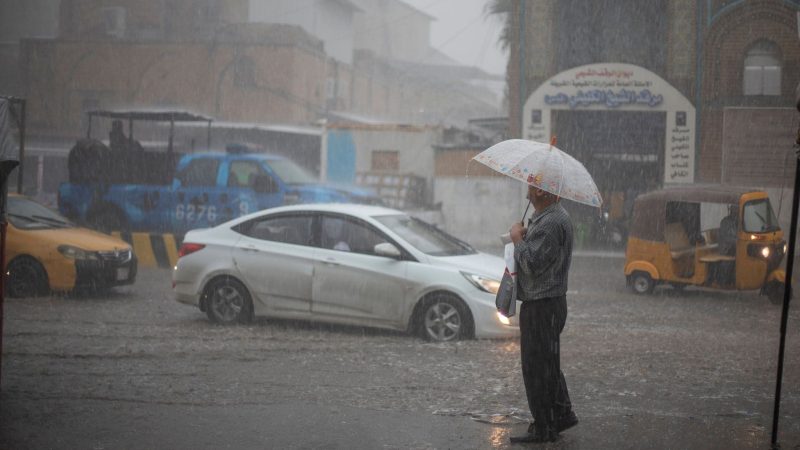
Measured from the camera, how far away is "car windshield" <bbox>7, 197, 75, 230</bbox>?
41.7 ft

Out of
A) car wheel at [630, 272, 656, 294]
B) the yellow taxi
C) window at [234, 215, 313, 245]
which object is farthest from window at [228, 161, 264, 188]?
car wheel at [630, 272, 656, 294]

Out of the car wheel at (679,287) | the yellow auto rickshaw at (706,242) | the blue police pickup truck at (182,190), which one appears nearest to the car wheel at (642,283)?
the yellow auto rickshaw at (706,242)

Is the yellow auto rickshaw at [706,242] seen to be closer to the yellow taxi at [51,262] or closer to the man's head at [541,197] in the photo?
the yellow taxi at [51,262]

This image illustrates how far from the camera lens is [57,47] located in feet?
124

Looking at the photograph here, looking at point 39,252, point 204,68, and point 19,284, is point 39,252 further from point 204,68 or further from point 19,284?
point 204,68

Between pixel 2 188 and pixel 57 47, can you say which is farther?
pixel 57 47

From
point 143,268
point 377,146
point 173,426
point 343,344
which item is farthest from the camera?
point 377,146

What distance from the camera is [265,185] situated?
55.0 feet

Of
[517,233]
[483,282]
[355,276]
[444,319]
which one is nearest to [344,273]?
Answer: [355,276]

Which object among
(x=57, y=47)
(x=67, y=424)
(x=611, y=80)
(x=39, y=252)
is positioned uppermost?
(x=57, y=47)

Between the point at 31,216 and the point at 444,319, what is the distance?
705 centimetres

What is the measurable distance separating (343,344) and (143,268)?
8565 mm

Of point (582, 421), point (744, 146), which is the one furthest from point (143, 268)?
point (744, 146)

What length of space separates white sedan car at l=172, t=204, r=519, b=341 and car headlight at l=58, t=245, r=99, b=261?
7.87 feet
